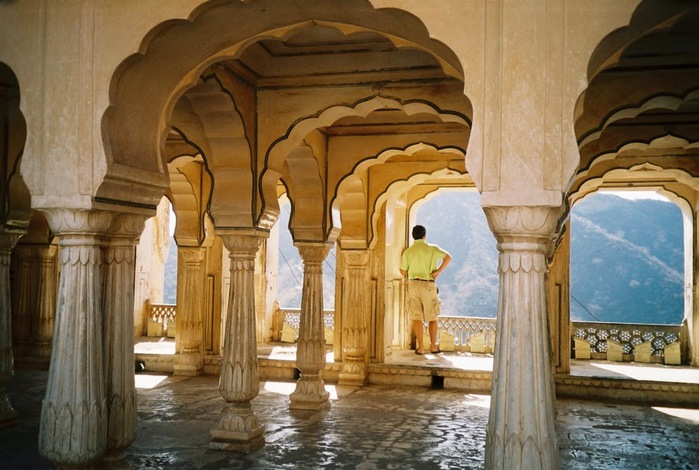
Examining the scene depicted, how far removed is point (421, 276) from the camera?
14.0 meters

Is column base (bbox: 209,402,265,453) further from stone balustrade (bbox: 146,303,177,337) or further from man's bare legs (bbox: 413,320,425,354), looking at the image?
stone balustrade (bbox: 146,303,177,337)

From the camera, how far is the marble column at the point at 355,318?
1261 centimetres

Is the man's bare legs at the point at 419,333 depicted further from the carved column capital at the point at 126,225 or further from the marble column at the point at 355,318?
the carved column capital at the point at 126,225

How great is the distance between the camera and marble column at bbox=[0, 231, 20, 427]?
8.11m

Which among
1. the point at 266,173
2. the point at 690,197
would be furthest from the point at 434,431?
the point at 690,197

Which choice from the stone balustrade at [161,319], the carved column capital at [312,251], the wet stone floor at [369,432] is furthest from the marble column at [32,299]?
the carved column capital at [312,251]

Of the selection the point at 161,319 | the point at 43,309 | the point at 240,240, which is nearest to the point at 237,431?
the point at 240,240

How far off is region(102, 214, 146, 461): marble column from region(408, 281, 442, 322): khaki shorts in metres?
8.62

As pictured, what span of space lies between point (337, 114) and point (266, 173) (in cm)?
108

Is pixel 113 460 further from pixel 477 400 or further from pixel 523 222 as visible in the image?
pixel 477 400

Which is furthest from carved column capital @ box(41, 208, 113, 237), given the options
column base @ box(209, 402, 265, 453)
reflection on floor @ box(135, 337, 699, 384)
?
reflection on floor @ box(135, 337, 699, 384)

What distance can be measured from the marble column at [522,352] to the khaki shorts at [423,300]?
927cm

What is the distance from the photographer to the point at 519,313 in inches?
180

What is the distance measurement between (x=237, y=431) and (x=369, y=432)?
1719 millimetres
